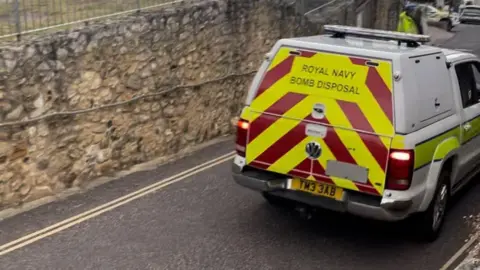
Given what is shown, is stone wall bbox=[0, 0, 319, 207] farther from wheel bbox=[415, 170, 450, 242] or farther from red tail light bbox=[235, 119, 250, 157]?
wheel bbox=[415, 170, 450, 242]

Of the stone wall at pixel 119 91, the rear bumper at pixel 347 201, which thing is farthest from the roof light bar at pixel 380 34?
the stone wall at pixel 119 91

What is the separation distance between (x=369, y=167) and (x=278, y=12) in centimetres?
813

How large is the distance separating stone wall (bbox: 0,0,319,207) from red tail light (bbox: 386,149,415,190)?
4299mm

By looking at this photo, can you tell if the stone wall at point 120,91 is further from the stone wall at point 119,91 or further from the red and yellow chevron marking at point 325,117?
the red and yellow chevron marking at point 325,117

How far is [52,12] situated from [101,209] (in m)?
2.91

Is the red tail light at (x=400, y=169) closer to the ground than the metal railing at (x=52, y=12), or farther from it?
closer to the ground

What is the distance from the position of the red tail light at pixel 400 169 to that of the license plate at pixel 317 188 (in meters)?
0.48

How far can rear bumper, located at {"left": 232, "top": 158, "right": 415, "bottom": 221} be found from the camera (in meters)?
5.68

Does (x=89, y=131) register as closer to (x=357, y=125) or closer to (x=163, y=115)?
(x=163, y=115)

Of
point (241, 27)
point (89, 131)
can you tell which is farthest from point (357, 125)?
point (241, 27)

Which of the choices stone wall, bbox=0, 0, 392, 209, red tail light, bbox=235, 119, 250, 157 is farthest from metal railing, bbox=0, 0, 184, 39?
red tail light, bbox=235, 119, 250, 157

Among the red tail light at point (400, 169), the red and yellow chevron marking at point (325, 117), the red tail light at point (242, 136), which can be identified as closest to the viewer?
the red tail light at point (400, 169)

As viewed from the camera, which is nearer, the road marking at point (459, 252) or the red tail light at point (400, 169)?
the red tail light at point (400, 169)

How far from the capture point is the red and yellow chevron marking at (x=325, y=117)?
5.71 meters
